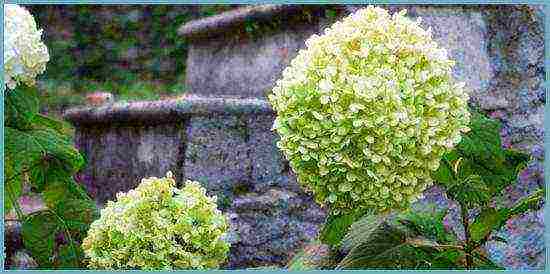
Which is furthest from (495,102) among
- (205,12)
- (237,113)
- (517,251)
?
(205,12)

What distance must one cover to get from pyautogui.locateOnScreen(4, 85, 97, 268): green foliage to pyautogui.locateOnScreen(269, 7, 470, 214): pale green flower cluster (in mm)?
506

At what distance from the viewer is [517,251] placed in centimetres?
227

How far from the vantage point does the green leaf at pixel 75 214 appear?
1.73 meters

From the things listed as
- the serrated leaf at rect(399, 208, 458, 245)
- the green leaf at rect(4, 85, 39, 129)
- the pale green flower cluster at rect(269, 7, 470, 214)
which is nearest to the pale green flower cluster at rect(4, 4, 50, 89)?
the green leaf at rect(4, 85, 39, 129)

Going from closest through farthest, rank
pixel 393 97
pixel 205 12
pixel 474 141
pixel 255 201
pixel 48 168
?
pixel 393 97 → pixel 474 141 → pixel 48 168 → pixel 255 201 → pixel 205 12

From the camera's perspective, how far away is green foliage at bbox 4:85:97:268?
1.63 meters

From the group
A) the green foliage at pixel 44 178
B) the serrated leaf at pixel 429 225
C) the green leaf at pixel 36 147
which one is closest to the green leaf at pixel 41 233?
the green foliage at pixel 44 178

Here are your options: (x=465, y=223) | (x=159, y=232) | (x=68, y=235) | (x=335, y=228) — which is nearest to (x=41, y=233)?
(x=68, y=235)

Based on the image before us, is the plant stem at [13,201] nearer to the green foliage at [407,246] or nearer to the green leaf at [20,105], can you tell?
the green leaf at [20,105]

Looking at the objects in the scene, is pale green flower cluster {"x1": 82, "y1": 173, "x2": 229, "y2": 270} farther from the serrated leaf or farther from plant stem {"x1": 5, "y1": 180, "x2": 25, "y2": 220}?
the serrated leaf

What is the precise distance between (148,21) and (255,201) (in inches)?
117

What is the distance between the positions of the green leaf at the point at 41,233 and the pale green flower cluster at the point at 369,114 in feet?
1.92

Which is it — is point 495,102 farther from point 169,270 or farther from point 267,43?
Answer: point 169,270

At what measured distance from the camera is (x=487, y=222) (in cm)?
152
